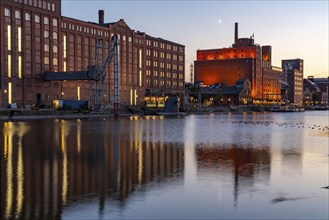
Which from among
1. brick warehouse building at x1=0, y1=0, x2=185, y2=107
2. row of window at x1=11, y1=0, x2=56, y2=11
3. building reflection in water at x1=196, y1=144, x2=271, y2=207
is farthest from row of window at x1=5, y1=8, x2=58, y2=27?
building reflection in water at x1=196, y1=144, x2=271, y2=207

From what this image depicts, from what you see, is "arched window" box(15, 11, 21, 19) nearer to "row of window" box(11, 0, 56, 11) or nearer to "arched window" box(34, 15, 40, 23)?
"row of window" box(11, 0, 56, 11)

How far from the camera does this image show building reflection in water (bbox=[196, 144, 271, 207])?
18795 mm

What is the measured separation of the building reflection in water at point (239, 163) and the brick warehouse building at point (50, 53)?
90.4 metres

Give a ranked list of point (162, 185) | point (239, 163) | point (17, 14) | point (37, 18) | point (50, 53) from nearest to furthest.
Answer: point (162, 185) → point (239, 163) → point (17, 14) → point (37, 18) → point (50, 53)

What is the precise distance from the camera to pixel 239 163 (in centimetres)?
2394

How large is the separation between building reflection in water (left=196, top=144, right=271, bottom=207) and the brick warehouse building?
90.4 meters

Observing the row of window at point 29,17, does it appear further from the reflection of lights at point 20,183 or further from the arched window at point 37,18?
the reflection of lights at point 20,183

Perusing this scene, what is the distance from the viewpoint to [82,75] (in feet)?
379

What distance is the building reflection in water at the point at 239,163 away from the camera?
1880 cm

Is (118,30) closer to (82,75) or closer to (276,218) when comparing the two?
(82,75)

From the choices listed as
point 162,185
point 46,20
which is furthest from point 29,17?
point 162,185

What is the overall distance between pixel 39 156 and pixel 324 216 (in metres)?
18.5

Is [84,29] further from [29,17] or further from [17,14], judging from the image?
[17,14]

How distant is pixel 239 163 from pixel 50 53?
110425 mm
